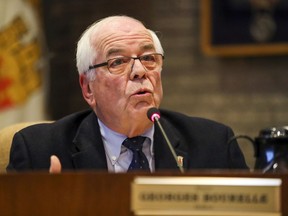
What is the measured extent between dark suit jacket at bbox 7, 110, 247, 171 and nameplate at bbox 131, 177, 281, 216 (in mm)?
900

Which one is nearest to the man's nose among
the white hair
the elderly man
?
the elderly man

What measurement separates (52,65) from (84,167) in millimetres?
2105

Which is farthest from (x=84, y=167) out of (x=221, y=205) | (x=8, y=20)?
(x=8, y=20)

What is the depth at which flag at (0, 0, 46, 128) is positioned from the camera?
3854 mm

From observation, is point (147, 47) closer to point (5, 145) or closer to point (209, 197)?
point (5, 145)

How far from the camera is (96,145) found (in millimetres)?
2332

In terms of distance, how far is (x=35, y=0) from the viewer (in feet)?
13.3

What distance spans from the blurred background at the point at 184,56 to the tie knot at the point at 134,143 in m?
1.70

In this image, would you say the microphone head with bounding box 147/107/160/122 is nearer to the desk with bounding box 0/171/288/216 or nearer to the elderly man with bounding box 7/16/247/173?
the elderly man with bounding box 7/16/247/173

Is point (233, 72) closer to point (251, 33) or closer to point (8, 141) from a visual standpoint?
point (251, 33)

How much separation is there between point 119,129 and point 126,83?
0.55 feet

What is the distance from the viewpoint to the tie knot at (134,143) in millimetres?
2320

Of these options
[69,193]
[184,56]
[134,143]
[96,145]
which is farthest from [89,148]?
[184,56]

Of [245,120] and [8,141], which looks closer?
[8,141]
